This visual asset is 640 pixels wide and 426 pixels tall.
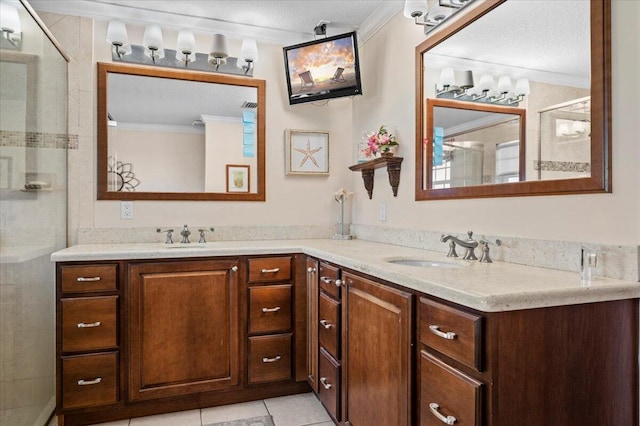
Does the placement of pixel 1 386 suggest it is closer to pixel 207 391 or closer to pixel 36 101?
pixel 207 391

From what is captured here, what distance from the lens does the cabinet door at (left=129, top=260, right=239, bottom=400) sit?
2289mm

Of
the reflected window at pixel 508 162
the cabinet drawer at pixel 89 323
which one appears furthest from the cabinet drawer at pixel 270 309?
the reflected window at pixel 508 162

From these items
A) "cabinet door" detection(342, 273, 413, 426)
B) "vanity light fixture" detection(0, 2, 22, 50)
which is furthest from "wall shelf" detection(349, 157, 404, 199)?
"vanity light fixture" detection(0, 2, 22, 50)

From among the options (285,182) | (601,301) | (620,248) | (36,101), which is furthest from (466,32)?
(36,101)

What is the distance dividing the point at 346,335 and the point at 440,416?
29.5 inches

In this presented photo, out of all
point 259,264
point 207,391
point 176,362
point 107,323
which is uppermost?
point 259,264

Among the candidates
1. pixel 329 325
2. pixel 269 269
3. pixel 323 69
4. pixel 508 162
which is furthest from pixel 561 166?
pixel 323 69

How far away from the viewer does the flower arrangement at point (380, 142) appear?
104 inches

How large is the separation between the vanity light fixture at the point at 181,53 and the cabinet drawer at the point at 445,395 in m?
2.45

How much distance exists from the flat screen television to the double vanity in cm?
112

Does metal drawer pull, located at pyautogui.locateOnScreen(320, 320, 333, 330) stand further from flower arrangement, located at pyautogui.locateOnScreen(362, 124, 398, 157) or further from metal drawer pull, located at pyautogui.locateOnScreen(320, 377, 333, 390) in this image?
flower arrangement, located at pyautogui.locateOnScreen(362, 124, 398, 157)

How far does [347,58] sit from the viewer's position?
109 inches

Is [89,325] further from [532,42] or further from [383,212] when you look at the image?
[532,42]

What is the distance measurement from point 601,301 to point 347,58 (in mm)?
2169
